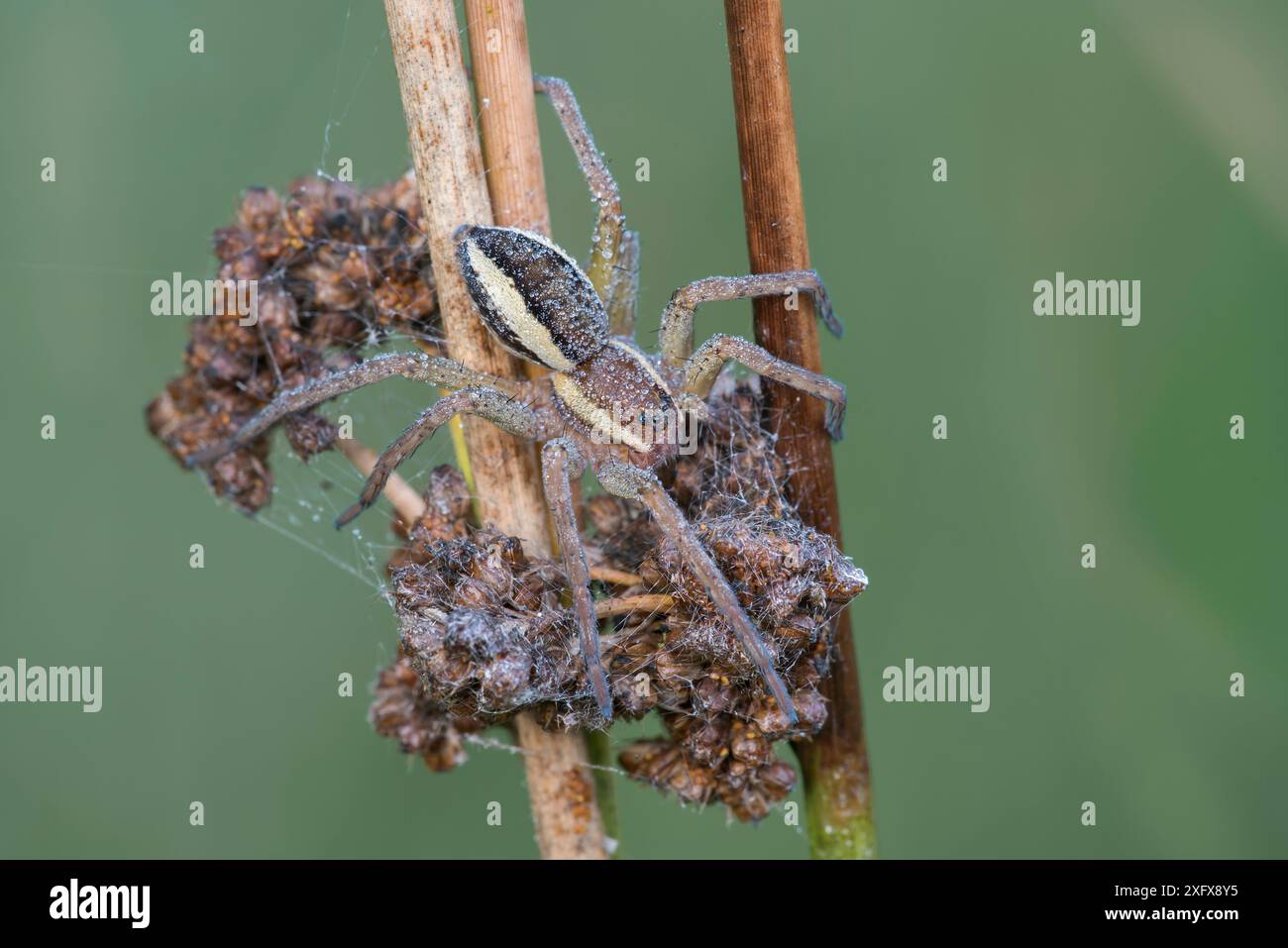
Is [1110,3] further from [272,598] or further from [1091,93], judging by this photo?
[272,598]
